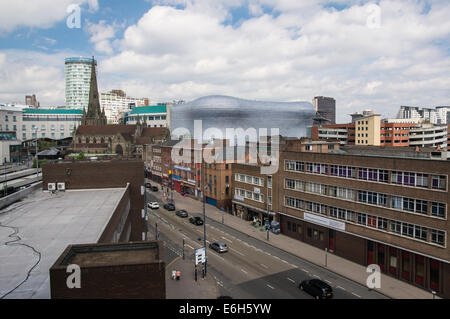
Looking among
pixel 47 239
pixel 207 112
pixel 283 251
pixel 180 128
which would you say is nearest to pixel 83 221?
pixel 47 239

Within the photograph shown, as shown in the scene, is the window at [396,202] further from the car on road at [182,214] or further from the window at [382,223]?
the car on road at [182,214]

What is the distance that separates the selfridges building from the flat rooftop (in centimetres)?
11158

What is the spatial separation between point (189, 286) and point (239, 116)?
122278mm

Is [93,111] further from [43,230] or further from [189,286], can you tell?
[43,230]

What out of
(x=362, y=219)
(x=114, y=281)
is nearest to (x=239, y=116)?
(x=362, y=219)

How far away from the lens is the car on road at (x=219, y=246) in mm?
37216

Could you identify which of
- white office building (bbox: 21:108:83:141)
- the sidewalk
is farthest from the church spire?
the sidewalk

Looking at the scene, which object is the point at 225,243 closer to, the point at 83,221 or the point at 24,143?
the point at 83,221

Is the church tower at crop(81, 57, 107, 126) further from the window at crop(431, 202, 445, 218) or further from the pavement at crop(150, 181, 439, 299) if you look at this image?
the window at crop(431, 202, 445, 218)

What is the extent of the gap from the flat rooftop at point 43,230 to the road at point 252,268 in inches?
453

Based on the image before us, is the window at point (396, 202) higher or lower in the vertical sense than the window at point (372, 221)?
higher

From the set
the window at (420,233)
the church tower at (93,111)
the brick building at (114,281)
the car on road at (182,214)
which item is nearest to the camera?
the brick building at (114,281)

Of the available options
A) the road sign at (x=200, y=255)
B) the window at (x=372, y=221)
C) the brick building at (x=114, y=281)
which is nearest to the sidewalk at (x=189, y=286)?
the road sign at (x=200, y=255)
